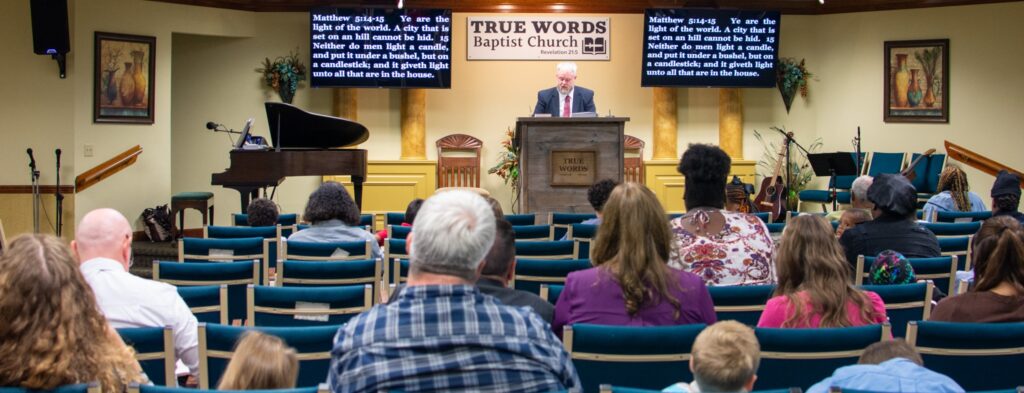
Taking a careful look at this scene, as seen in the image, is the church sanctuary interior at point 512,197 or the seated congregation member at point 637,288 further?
the seated congregation member at point 637,288

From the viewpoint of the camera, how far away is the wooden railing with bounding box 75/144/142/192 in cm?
1059

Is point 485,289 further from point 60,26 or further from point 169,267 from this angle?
point 60,26

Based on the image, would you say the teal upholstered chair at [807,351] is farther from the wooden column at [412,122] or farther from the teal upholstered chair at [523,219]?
the wooden column at [412,122]

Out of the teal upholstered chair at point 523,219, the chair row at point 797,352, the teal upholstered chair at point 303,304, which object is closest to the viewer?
the chair row at point 797,352

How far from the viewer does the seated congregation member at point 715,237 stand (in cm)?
383

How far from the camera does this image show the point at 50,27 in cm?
1018

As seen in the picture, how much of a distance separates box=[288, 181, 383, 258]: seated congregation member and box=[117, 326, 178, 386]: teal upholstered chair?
2.48 m

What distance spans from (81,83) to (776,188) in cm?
747

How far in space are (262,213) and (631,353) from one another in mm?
4193

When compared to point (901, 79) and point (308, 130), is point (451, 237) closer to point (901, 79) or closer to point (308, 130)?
point (308, 130)

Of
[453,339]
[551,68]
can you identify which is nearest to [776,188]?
[551,68]

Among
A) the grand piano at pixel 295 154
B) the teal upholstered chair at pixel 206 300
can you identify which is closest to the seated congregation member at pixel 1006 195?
the teal upholstered chair at pixel 206 300

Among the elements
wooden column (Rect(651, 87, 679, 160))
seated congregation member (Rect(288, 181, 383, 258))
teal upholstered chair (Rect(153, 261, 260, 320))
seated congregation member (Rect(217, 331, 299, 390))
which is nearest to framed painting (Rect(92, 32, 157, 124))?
wooden column (Rect(651, 87, 679, 160))

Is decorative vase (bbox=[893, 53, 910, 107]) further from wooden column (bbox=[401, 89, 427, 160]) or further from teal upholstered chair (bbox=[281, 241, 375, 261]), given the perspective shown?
teal upholstered chair (bbox=[281, 241, 375, 261])
